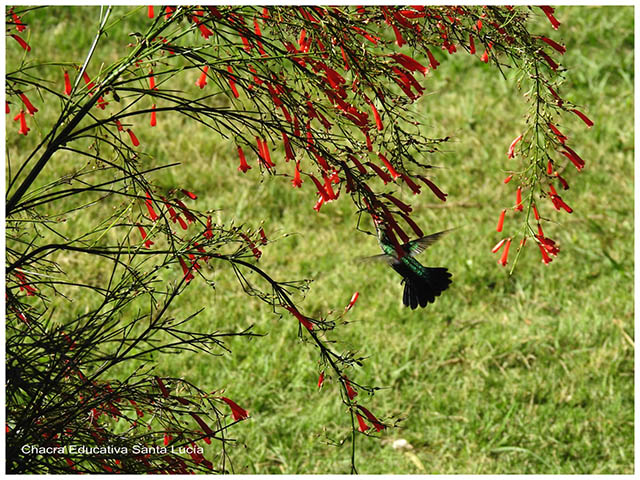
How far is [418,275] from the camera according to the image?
74.5 inches

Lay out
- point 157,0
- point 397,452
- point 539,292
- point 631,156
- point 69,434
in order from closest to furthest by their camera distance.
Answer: point 157,0 → point 69,434 → point 397,452 → point 539,292 → point 631,156

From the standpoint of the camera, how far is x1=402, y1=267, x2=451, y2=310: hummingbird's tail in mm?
1844

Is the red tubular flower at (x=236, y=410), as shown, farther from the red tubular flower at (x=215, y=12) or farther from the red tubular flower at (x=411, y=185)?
the red tubular flower at (x=215, y=12)

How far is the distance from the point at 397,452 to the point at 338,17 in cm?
192

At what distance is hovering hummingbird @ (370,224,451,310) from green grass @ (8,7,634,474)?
920 millimetres

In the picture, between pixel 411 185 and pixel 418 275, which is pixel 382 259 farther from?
pixel 411 185

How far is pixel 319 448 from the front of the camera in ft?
10.0

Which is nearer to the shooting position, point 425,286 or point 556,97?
point 556,97

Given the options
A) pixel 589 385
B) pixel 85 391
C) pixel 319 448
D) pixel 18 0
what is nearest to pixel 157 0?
pixel 18 0

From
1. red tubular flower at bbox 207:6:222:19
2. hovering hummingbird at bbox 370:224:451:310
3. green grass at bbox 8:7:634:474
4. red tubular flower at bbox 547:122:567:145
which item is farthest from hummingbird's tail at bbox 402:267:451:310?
green grass at bbox 8:7:634:474

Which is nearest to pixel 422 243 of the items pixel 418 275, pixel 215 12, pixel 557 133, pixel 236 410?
pixel 418 275

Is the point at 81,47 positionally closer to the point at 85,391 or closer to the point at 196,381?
the point at 196,381

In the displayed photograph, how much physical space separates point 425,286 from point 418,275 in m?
0.03

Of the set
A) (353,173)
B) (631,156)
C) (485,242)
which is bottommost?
(353,173)
